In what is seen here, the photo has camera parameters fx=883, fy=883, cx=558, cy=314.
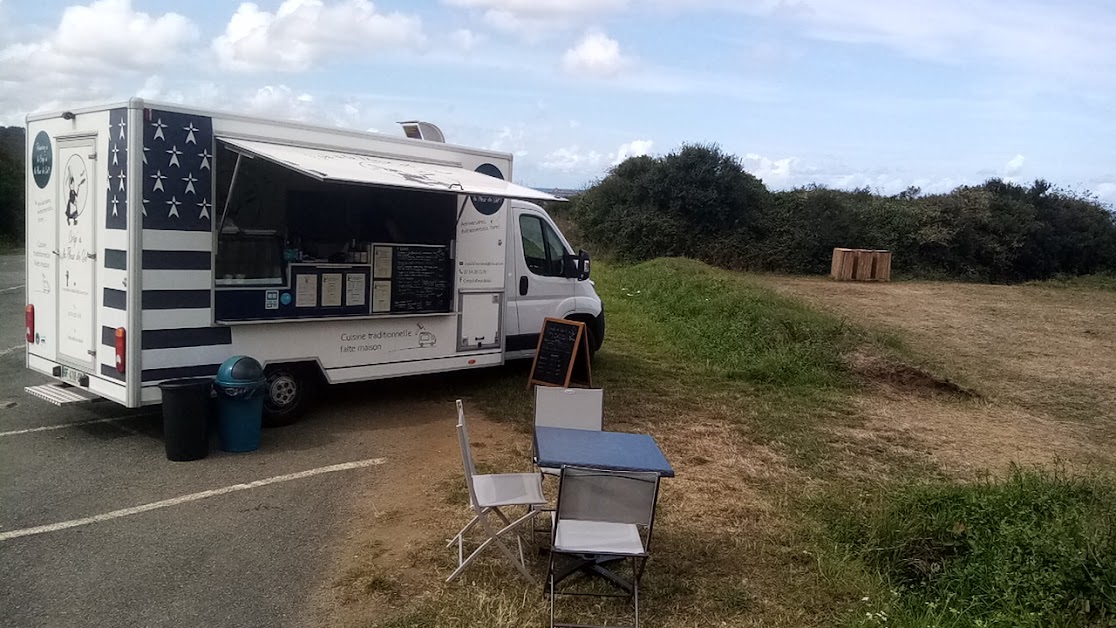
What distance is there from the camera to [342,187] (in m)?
7.89

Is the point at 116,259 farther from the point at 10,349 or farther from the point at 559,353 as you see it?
the point at 10,349

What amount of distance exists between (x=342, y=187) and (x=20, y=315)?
7.67 metres

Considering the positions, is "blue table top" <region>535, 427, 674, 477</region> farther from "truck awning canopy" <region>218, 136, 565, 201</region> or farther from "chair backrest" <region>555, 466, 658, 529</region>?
"truck awning canopy" <region>218, 136, 565, 201</region>

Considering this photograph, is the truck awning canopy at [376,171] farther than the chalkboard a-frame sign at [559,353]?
No

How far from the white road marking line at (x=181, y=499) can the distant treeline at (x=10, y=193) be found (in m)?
24.0

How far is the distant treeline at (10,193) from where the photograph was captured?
25469mm

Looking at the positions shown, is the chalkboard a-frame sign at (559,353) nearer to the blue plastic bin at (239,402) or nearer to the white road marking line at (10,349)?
the blue plastic bin at (239,402)

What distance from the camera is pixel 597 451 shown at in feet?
15.0

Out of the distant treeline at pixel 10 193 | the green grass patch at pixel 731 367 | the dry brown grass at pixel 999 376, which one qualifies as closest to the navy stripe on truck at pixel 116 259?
the green grass patch at pixel 731 367

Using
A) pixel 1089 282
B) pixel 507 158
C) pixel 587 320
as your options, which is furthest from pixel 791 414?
pixel 1089 282

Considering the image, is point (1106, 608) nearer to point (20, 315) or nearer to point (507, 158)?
point (507, 158)

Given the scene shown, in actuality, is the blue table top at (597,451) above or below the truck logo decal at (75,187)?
below

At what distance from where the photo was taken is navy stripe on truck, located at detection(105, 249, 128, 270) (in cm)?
644

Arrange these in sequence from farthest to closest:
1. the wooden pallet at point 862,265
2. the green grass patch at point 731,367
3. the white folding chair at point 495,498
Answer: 1. the wooden pallet at point 862,265
2. the green grass patch at point 731,367
3. the white folding chair at point 495,498
